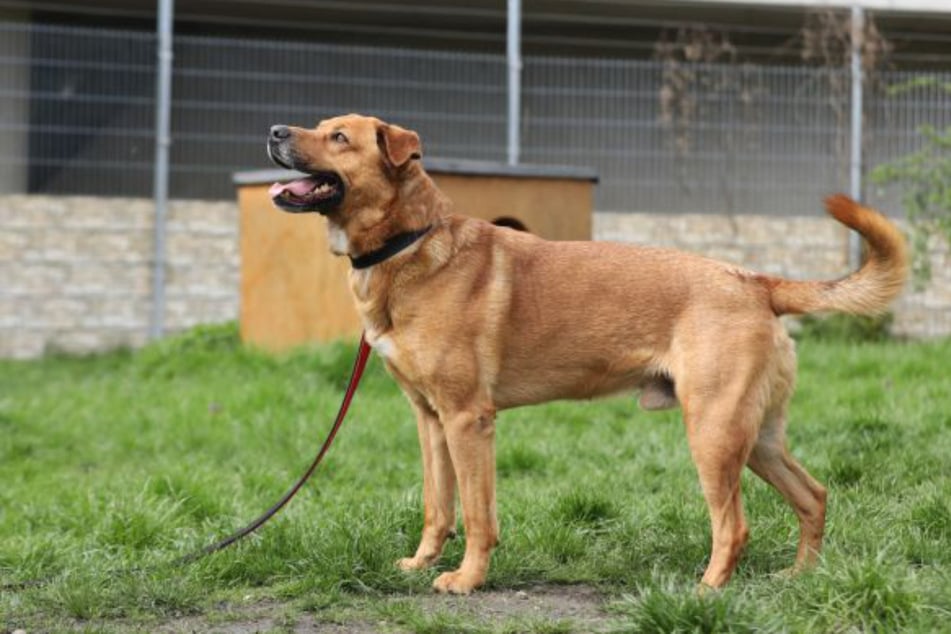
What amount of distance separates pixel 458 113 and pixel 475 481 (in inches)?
329

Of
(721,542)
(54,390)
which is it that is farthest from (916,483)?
(54,390)

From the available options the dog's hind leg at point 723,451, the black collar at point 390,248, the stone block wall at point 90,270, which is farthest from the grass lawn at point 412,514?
the stone block wall at point 90,270

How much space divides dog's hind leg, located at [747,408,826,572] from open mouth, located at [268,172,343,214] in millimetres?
1593

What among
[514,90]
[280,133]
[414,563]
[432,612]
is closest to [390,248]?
[280,133]

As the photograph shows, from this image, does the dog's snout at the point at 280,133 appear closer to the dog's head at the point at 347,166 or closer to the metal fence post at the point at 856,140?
the dog's head at the point at 347,166

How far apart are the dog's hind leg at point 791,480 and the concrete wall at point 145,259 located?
8.08 metres

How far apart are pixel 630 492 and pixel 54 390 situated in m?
5.68

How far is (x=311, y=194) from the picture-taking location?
434cm

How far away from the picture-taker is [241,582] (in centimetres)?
433

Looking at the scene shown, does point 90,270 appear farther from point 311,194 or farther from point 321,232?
point 311,194

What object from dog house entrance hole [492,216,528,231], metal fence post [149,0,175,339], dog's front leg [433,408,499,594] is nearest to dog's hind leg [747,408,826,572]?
dog's front leg [433,408,499,594]

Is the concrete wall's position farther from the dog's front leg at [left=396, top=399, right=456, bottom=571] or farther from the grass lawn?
the dog's front leg at [left=396, top=399, right=456, bottom=571]

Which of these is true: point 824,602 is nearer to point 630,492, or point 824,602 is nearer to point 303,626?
point 303,626

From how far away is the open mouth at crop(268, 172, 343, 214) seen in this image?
430 cm
